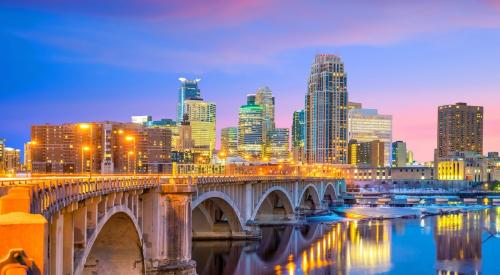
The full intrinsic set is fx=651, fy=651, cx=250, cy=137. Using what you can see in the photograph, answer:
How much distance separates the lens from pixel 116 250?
48344mm

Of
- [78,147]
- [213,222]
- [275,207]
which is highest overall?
[78,147]

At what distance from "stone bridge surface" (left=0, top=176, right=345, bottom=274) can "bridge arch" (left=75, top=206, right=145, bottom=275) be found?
74 mm

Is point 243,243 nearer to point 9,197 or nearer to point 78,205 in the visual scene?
point 78,205

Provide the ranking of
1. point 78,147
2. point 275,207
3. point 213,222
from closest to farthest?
1. point 213,222
2. point 275,207
3. point 78,147

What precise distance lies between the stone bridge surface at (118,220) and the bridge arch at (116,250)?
0.07 meters

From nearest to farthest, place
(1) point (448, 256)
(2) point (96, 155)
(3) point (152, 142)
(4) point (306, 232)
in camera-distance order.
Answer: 1. (1) point (448, 256)
2. (4) point (306, 232)
3. (2) point (96, 155)
4. (3) point (152, 142)

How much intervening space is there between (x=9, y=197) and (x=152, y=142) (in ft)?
601

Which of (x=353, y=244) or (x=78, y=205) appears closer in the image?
(x=78, y=205)

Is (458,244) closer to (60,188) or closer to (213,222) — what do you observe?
(213,222)

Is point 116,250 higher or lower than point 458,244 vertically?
higher

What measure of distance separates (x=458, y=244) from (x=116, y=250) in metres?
62.9

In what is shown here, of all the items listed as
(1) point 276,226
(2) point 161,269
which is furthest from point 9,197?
(1) point 276,226

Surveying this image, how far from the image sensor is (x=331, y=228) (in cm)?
11925

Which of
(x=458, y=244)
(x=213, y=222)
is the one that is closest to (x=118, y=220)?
(x=213, y=222)
